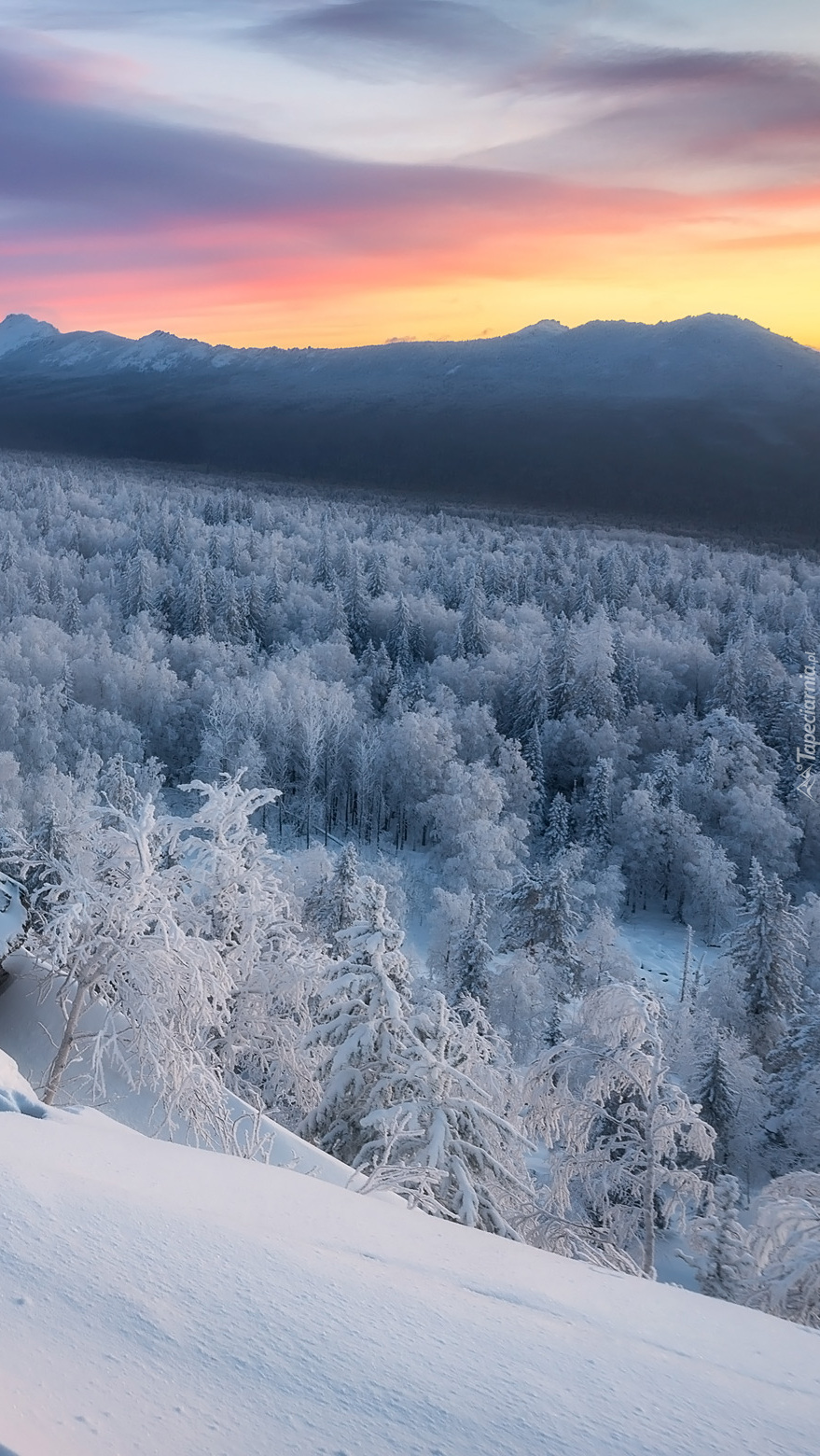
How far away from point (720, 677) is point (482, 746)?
2135cm

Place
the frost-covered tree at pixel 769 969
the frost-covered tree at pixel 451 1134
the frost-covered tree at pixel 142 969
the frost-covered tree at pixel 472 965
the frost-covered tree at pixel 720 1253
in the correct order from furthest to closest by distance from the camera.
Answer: the frost-covered tree at pixel 472 965, the frost-covered tree at pixel 769 969, the frost-covered tree at pixel 720 1253, the frost-covered tree at pixel 451 1134, the frost-covered tree at pixel 142 969

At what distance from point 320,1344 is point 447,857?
53322 millimetres

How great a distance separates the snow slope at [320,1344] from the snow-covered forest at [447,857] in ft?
9.55

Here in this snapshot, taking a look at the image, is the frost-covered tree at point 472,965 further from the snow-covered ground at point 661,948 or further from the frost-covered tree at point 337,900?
the snow-covered ground at point 661,948

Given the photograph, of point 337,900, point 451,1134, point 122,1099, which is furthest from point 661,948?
point 122,1099

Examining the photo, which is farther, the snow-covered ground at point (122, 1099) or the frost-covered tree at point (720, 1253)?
the frost-covered tree at point (720, 1253)

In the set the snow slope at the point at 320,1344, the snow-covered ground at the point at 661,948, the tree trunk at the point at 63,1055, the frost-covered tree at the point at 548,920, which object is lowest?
the snow-covered ground at the point at 661,948

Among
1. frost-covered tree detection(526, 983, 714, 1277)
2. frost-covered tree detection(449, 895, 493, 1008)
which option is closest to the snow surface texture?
frost-covered tree detection(526, 983, 714, 1277)

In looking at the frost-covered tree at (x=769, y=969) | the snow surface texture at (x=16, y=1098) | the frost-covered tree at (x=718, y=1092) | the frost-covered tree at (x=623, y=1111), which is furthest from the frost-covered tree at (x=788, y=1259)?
the frost-covered tree at (x=769, y=969)

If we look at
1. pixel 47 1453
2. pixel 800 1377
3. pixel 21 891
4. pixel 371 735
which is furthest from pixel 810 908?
pixel 47 1453

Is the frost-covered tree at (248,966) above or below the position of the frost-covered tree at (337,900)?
above

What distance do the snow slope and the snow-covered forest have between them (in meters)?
2.91

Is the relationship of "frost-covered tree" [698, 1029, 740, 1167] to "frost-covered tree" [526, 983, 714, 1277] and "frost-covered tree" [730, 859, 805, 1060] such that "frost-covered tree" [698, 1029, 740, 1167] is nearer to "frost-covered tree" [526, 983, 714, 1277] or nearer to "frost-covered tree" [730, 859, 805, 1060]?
"frost-covered tree" [730, 859, 805, 1060]

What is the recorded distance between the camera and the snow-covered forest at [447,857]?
11.6 meters
